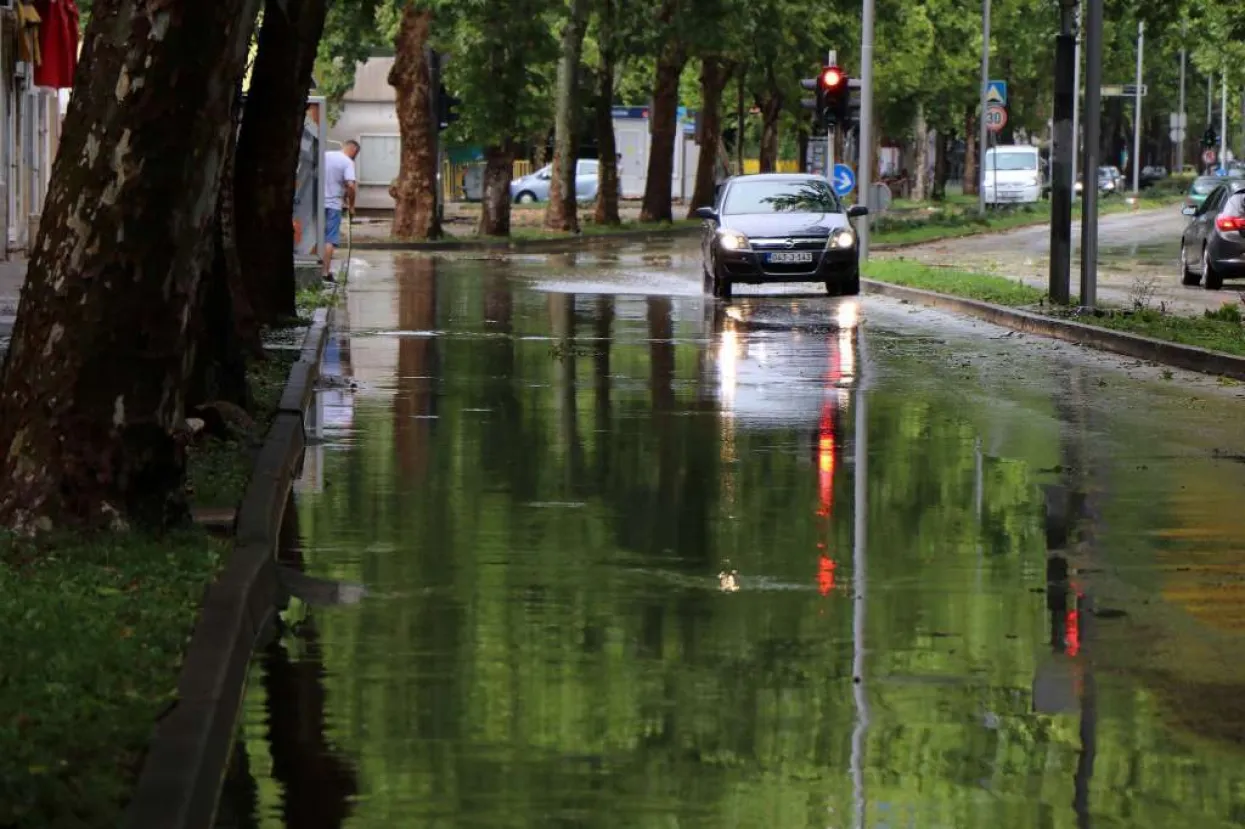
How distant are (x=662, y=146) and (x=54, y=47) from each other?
94.9ft

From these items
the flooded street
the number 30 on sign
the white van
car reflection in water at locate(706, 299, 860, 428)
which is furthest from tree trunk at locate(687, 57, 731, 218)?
the flooded street

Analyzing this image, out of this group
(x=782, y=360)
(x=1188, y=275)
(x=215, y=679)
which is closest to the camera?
(x=215, y=679)

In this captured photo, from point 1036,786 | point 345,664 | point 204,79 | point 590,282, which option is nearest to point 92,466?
point 204,79

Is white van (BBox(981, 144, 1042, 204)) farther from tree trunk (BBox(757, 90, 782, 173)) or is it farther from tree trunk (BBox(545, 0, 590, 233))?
tree trunk (BBox(545, 0, 590, 233))

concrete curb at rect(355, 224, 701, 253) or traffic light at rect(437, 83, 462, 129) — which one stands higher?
traffic light at rect(437, 83, 462, 129)

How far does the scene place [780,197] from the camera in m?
34.7

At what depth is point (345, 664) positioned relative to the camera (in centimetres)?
818

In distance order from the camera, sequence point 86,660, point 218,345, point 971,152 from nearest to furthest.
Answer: point 86,660, point 218,345, point 971,152

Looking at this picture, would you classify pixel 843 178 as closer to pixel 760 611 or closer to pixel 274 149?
pixel 274 149

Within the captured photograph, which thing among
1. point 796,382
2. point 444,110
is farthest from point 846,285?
point 444,110

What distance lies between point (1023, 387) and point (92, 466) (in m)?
10.6

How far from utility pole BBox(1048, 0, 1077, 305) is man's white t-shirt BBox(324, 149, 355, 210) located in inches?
387

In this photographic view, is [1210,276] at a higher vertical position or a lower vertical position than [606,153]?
lower

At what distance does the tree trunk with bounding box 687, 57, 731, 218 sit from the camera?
68188 mm
